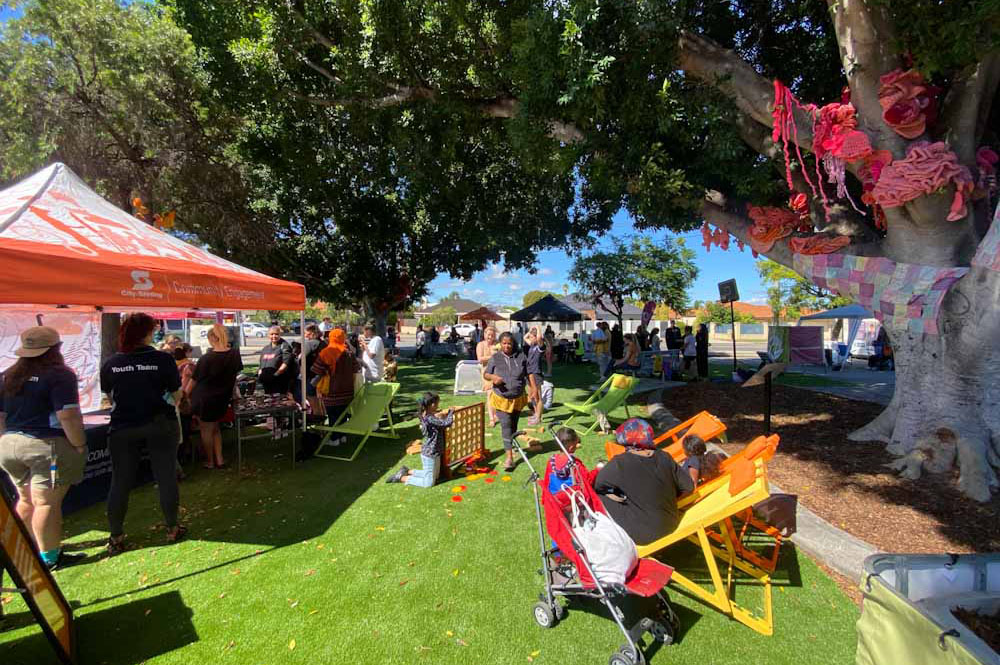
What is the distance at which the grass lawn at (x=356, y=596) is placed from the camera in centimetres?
262

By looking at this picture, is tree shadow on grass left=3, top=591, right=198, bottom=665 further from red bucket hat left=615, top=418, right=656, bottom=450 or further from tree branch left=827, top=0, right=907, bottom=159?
tree branch left=827, top=0, right=907, bottom=159

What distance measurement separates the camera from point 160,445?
12.1 feet

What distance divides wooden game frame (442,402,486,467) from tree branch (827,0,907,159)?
17.9 feet

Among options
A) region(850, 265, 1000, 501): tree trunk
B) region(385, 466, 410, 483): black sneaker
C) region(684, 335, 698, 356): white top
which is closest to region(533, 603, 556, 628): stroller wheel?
region(385, 466, 410, 483): black sneaker

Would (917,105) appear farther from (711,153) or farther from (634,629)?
(634,629)

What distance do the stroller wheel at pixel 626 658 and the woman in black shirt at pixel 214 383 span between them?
5.13m

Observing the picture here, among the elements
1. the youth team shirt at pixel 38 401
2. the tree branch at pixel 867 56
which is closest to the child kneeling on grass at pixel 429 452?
the youth team shirt at pixel 38 401

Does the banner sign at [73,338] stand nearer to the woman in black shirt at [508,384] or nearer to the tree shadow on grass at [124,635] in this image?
the tree shadow on grass at [124,635]

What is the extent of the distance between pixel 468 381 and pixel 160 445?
7.71 metres

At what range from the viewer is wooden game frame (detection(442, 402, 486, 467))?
5.46m

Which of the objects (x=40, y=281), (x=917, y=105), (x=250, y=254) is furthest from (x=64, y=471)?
(x=250, y=254)

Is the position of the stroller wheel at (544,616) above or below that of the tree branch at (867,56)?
below

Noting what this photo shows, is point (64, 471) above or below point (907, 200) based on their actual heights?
below

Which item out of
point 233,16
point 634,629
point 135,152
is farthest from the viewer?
point 135,152
